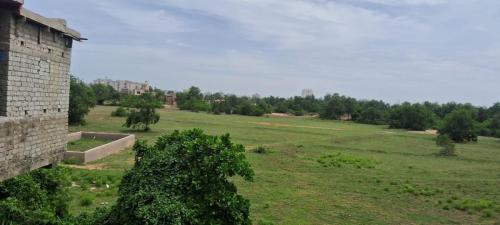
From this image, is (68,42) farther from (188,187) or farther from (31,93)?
(188,187)

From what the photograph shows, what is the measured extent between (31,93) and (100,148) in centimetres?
1314

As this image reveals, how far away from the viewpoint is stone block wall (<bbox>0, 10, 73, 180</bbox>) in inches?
542

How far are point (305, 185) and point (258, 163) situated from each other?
22.4 feet

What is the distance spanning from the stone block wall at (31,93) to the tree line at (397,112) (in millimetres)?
51791

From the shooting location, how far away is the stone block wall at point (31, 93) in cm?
1376

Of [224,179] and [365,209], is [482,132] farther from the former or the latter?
[224,179]

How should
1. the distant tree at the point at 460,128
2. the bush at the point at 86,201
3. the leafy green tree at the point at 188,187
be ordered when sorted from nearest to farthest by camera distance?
the leafy green tree at the point at 188,187, the bush at the point at 86,201, the distant tree at the point at 460,128

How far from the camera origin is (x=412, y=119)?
78312 millimetres

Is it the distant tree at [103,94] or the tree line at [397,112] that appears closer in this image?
the tree line at [397,112]

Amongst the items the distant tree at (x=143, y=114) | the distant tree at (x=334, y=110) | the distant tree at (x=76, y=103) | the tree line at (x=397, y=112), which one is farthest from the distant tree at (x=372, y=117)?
the distant tree at (x=76, y=103)

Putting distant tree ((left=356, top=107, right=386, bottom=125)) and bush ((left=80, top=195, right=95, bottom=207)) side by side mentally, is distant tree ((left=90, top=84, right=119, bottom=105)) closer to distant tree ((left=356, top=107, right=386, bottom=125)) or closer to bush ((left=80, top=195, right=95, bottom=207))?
distant tree ((left=356, top=107, right=386, bottom=125))

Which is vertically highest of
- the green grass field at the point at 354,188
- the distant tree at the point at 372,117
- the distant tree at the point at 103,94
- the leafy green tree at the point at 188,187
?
the distant tree at the point at 103,94

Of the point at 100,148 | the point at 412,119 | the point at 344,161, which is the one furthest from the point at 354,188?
the point at 412,119

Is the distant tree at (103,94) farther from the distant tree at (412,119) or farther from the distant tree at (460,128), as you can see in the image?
the distant tree at (460,128)
